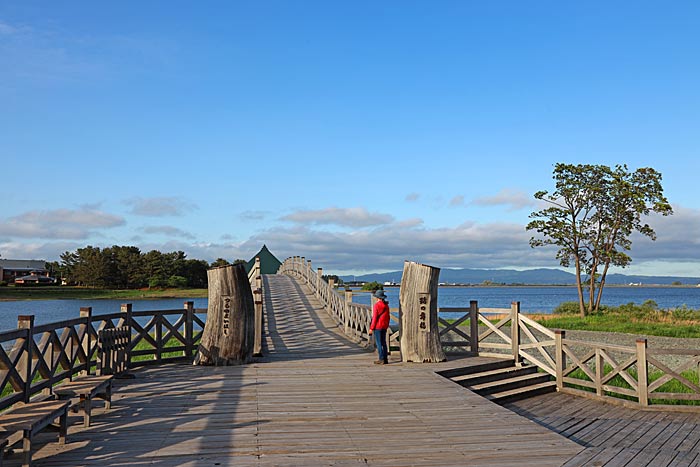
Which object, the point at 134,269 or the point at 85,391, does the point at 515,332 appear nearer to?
the point at 85,391

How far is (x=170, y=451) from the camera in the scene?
232 inches

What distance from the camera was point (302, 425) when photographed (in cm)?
700

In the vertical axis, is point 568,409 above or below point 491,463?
below

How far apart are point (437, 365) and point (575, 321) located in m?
21.7

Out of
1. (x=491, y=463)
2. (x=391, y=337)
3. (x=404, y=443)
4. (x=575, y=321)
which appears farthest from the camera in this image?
(x=575, y=321)

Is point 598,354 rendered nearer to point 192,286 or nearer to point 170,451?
point 170,451

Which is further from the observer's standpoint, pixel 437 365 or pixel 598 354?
pixel 437 365

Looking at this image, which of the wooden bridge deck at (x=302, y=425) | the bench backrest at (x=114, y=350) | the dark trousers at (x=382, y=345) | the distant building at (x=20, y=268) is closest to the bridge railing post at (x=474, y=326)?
the dark trousers at (x=382, y=345)

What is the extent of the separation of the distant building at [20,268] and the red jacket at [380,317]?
108m

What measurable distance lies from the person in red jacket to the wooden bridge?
1.12 feet

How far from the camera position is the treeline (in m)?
72.4

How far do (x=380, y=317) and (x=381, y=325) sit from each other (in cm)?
18

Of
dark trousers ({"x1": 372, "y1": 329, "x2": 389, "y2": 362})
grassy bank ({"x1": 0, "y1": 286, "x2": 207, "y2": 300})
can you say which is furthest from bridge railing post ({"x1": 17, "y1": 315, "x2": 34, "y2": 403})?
grassy bank ({"x1": 0, "y1": 286, "x2": 207, "y2": 300})

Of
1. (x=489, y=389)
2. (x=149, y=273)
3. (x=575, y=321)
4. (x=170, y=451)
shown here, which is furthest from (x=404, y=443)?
(x=149, y=273)
